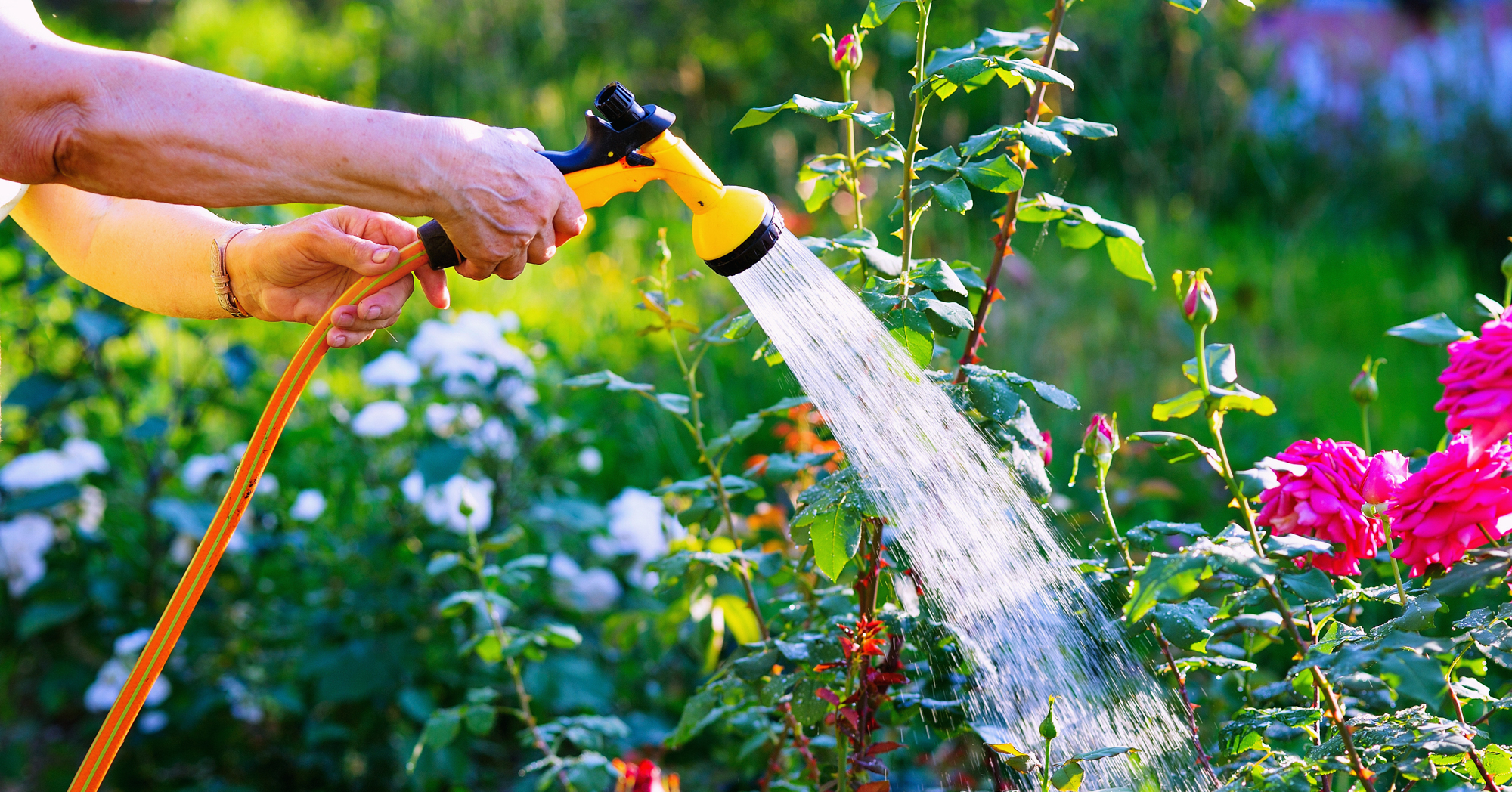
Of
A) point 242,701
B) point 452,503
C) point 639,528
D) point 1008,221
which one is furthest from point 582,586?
point 1008,221

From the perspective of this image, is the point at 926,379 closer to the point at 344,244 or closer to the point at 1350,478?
the point at 1350,478

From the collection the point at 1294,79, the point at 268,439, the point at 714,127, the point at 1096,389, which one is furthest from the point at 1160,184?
the point at 268,439

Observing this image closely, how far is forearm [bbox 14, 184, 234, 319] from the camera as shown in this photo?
56.8 inches

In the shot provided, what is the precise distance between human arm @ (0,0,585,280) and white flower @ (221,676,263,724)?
1.24 m

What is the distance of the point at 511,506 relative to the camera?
2.20 m

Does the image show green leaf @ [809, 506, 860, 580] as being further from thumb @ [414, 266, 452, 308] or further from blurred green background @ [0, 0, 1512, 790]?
thumb @ [414, 266, 452, 308]

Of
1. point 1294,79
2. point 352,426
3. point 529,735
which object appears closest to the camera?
point 529,735

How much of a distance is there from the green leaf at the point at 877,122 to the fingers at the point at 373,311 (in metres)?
0.52

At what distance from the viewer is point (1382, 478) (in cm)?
100

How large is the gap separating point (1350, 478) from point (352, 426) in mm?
1713

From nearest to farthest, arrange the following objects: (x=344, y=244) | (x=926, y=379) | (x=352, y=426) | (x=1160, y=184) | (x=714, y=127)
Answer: (x=926, y=379), (x=344, y=244), (x=352, y=426), (x=1160, y=184), (x=714, y=127)

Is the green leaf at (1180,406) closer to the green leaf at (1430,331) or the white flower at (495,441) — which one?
the green leaf at (1430,331)

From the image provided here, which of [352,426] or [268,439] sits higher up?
[268,439]

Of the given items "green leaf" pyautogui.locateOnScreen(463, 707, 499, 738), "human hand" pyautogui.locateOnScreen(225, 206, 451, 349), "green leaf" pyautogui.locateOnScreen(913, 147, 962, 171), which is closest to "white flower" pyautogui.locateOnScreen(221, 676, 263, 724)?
"green leaf" pyautogui.locateOnScreen(463, 707, 499, 738)
